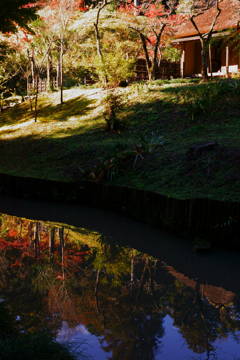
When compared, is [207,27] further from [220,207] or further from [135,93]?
[220,207]

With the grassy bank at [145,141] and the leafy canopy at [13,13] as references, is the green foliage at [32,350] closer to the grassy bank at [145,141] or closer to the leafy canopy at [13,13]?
the grassy bank at [145,141]

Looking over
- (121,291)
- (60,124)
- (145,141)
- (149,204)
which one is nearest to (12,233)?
(149,204)

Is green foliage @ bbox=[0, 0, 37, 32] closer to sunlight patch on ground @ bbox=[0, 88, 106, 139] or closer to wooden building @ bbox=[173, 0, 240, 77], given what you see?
sunlight patch on ground @ bbox=[0, 88, 106, 139]

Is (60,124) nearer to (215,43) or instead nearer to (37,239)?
(37,239)

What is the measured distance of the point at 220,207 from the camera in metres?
7.20

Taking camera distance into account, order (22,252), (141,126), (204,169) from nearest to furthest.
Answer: (22,252) → (204,169) → (141,126)

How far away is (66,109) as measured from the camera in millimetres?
17359

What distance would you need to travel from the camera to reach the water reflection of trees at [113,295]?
457 centimetres

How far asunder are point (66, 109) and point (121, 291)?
12.7 m

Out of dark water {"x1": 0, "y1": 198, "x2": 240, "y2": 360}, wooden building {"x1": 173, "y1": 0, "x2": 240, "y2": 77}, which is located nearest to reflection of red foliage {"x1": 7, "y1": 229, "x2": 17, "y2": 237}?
dark water {"x1": 0, "y1": 198, "x2": 240, "y2": 360}

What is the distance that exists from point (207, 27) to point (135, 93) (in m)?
7.05

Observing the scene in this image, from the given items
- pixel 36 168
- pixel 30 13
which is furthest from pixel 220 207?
pixel 30 13

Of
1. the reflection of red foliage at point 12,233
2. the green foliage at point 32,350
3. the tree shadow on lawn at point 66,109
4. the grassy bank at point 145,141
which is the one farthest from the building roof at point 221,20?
the green foliage at point 32,350

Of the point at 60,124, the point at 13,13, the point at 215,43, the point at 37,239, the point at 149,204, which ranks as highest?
the point at 215,43
